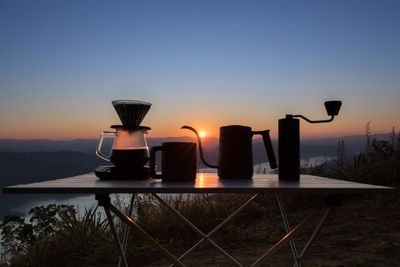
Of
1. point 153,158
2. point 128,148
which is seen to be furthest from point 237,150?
point 128,148

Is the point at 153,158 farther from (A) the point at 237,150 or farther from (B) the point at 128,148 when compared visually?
(A) the point at 237,150

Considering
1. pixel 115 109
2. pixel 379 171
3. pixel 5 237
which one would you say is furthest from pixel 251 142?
pixel 379 171

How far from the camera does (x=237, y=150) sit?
1.84m

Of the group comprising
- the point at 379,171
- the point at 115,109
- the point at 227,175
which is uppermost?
the point at 115,109

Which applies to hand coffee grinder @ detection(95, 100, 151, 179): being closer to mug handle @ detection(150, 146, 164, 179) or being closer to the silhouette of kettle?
mug handle @ detection(150, 146, 164, 179)

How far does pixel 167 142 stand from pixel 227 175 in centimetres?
42

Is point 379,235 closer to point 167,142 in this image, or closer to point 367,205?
point 367,205

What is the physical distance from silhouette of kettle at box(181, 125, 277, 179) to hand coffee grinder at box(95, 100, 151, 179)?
1.23 ft

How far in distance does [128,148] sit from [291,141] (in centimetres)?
97

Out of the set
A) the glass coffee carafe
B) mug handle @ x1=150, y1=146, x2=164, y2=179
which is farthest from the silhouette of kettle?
the glass coffee carafe

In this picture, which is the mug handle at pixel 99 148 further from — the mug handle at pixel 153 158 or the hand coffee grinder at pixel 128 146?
the mug handle at pixel 153 158

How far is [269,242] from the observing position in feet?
12.8

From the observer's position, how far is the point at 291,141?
1.80 m

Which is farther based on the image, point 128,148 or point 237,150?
point 128,148
